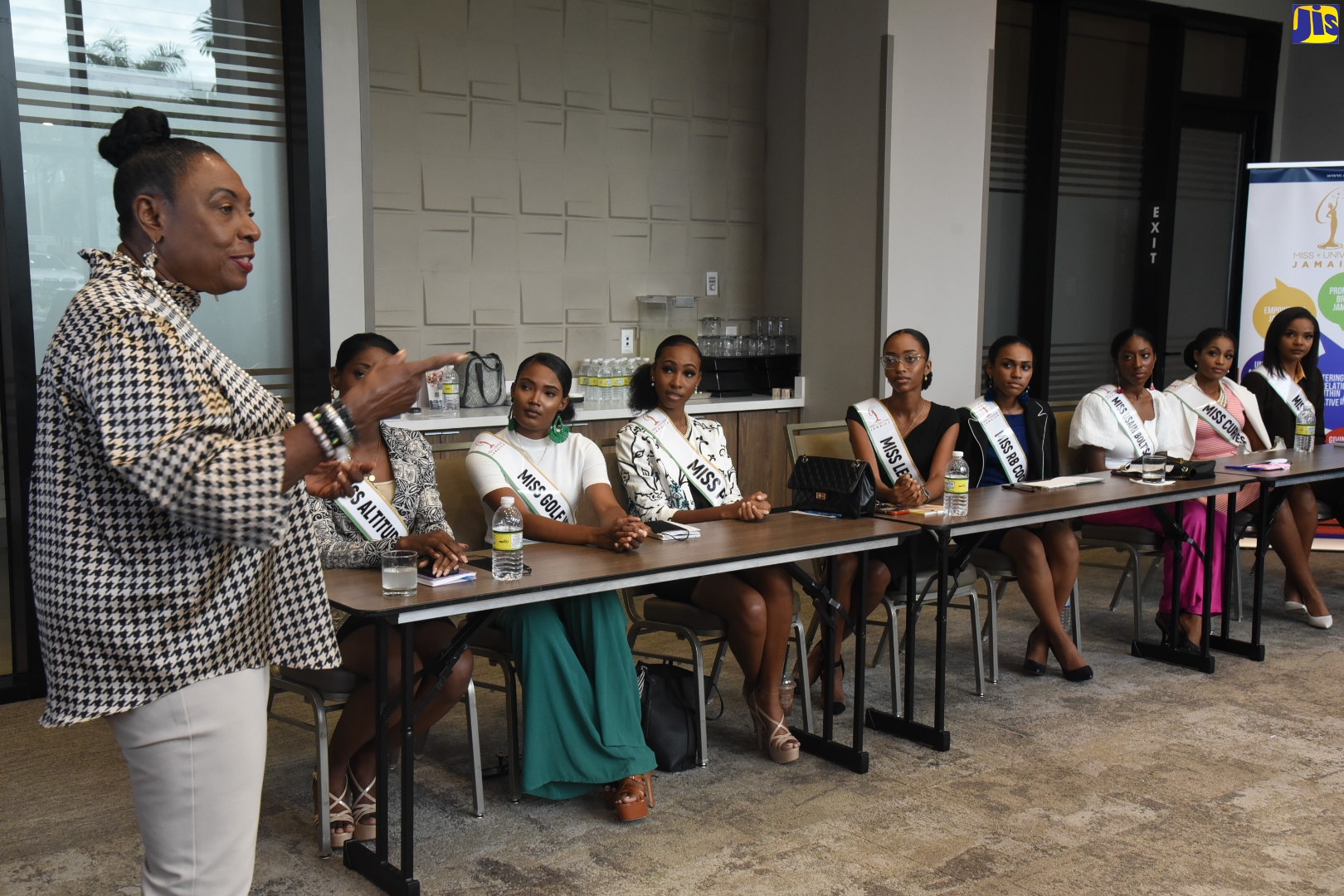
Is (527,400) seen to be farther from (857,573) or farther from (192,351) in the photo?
(192,351)

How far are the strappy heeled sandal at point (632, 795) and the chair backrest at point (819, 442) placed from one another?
133 centimetres

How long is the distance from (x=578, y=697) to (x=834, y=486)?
3.25 ft

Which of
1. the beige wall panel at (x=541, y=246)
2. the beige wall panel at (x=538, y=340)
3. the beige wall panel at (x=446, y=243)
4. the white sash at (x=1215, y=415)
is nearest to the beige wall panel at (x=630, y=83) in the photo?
the beige wall panel at (x=541, y=246)

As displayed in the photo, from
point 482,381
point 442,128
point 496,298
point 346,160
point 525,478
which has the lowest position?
point 525,478

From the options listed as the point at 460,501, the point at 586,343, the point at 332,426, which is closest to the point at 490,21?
the point at 586,343

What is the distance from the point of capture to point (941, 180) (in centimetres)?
569

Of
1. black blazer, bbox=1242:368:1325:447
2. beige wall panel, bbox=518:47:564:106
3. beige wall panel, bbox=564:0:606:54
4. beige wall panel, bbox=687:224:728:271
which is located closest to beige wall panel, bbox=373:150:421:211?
beige wall panel, bbox=518:47:564:106

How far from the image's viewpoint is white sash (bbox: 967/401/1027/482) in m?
4.11

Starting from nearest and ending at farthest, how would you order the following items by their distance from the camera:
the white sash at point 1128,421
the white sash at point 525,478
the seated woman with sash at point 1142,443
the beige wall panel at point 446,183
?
the white sash at point 525,478 < the seated woman with sash at point 1142,443 < the white sash at point 1128,421 < the beige wall panel at point 446,183

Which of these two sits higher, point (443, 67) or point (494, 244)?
point (443, 67)

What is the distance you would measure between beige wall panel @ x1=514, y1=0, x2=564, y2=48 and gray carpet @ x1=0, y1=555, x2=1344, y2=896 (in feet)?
10.2

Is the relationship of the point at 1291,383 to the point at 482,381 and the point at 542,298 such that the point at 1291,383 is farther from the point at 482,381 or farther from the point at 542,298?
the point at 482,381

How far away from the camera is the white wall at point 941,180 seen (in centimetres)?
552

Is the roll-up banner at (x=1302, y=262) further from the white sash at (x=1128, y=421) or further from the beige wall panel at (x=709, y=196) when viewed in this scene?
the beige wall panel at (x=709, y=196)
